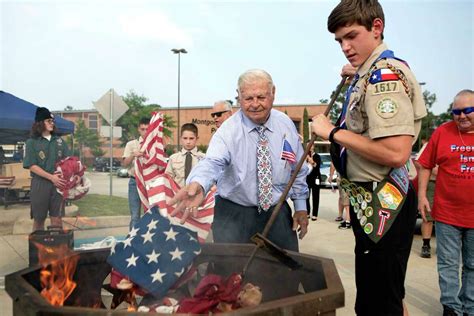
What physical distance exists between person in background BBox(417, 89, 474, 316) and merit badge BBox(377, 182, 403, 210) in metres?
1.91

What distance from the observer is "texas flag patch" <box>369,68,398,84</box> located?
69.7 inches

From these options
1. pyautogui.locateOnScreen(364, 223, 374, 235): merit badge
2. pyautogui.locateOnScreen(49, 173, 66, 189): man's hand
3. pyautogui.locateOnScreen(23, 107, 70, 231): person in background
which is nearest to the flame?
pyautogui.locateOnScreen(23, 107, 70, 231): person in background

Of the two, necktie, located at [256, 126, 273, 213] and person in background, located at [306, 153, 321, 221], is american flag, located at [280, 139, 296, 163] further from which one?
person in background, located at [306, 153, 321, 221]

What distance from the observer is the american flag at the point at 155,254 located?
2.08 meters

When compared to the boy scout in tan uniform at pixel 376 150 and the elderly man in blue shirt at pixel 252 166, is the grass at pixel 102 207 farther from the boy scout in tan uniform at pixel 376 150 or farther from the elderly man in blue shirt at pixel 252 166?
the boy scout in tan uniform at pixel 376 150

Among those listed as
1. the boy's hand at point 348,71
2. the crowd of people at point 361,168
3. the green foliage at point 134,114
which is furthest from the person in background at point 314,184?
the green foliage at point 134,114

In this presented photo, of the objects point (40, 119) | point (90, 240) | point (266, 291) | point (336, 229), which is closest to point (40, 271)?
point (266, 291)

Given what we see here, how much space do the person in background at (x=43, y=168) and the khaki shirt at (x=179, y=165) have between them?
124cm

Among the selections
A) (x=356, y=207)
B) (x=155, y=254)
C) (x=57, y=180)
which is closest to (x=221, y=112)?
(x=57, y=180)

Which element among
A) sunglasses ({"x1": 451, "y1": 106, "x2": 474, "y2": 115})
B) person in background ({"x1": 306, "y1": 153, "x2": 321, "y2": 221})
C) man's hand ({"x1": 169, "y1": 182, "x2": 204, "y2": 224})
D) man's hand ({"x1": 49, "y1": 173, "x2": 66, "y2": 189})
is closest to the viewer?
man's hand ({"x1": 169, "y1": 182, "x2": 204, "y2": 224})

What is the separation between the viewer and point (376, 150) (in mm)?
1753

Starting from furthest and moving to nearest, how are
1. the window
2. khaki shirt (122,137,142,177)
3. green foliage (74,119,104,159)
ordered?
1. green foliage (74,119,104,159)
2. the window
3. khaki shirt (122,137,142,177)

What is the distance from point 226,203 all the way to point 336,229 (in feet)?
17.2

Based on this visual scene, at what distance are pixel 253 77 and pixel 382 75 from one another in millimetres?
1122
